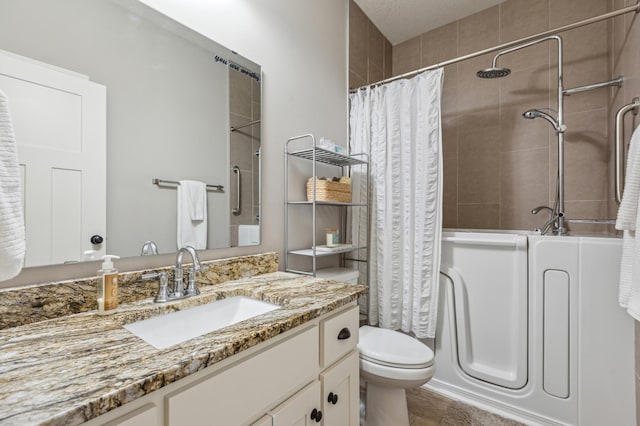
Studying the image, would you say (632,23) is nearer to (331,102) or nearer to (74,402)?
(331,102)

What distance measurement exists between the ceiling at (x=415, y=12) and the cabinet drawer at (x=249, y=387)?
2.43 m

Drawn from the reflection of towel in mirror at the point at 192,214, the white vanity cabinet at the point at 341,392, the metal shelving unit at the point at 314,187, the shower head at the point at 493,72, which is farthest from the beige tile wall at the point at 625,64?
the reflection of towel in mirror at the point at 192,214

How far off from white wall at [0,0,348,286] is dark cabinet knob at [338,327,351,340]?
61cm

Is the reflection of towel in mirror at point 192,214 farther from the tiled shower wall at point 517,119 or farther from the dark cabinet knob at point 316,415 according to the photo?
the tiled shower wall at point 517,119

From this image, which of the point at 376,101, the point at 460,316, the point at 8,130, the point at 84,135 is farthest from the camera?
the point at 376,101

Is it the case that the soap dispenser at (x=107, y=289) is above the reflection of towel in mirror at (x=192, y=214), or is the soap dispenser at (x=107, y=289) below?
below

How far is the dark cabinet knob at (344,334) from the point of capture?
104 centimetres

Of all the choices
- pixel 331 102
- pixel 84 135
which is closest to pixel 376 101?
pixel 331 102

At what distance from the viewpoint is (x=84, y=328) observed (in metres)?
0.75

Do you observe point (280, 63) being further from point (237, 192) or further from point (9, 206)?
point (9, 206)

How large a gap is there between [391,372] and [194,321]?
2.80ft

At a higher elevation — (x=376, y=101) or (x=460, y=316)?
(x=376, y=101)

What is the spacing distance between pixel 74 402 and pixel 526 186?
110 inches

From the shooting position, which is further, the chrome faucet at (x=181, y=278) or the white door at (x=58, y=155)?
the chrome faucet at (x=181, y=278)
